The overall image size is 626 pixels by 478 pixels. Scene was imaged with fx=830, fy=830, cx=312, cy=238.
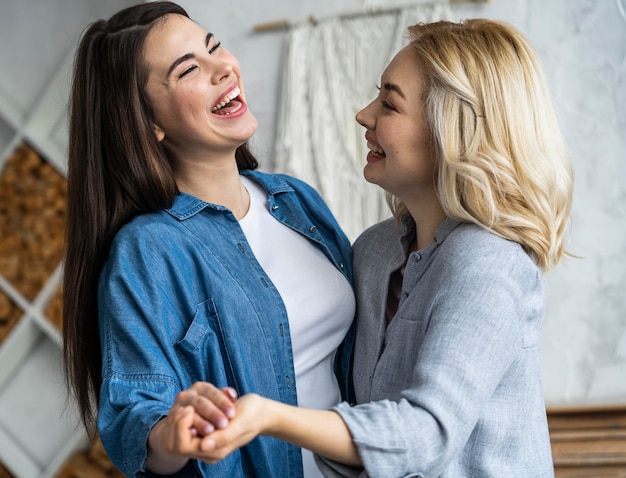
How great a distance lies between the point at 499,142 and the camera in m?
1.44

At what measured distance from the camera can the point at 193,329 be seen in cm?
149

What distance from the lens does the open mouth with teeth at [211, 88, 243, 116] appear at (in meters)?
1.69

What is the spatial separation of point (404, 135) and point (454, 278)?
0.33m

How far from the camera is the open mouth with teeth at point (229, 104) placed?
169 cm

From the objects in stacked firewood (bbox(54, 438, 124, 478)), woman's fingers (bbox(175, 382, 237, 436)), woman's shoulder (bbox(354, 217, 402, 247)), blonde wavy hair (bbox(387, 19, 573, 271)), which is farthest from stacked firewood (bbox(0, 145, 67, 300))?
woman's fingers (bbox(175, 382, 237, 436))

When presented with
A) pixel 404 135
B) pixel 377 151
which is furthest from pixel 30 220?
pixel 404 135

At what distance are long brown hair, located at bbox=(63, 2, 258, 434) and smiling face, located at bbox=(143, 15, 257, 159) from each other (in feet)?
0.09

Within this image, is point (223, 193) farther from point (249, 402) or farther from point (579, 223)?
point (579, 223)

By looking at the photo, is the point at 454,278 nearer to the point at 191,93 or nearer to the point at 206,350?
the point at 206,350

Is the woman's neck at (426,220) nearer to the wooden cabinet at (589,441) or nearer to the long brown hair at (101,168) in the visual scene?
the long brown hair at (101,168)

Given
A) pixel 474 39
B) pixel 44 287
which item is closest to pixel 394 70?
pixel 474 39

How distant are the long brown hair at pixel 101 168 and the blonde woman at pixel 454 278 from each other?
0.44m

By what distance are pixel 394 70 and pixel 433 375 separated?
630mm

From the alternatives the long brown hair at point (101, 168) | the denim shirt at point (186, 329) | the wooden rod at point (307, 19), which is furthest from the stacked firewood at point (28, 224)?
the denim shirt at point (186, 329)
